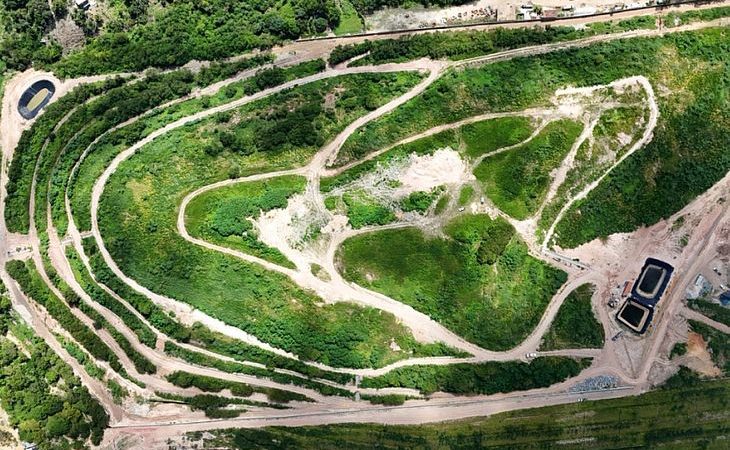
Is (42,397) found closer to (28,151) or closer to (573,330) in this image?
(28,151)

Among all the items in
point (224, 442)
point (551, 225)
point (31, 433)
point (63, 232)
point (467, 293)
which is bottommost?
point (31, 433)

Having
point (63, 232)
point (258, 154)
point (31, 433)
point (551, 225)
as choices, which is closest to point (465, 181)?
point (551, 225)

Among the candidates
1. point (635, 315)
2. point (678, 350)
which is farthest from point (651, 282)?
point (678, 350)

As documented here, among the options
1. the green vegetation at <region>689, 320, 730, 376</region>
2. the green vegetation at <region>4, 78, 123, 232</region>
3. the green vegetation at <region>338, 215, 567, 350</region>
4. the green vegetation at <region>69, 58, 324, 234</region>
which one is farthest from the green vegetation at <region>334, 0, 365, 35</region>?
the green vegetation at <region>689, 320, 730, 376</region>

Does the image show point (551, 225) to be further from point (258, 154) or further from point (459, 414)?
point (258, 154)

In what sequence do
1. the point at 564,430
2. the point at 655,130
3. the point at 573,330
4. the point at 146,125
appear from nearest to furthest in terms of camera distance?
the point at 564,430, the point at 573,330, the point at 655,130, the point at 146,125

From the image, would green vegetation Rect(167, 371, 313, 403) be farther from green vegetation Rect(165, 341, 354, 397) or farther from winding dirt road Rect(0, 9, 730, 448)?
green vegetation Rect(165, 341, 354, 397)
